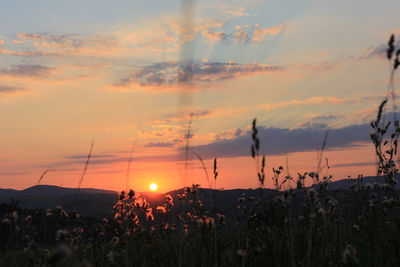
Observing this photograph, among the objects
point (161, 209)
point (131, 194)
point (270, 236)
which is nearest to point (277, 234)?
point (270, 236)

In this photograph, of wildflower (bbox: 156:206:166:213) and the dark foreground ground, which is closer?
the dark foreground ground

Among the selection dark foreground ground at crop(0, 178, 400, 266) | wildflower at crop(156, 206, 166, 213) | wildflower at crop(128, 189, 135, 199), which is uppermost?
wildflower at crop(128, 189, 135, 199)

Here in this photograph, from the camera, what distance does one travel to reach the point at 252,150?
315cm

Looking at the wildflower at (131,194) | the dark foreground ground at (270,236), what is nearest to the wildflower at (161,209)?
the dark foreground ground at (270,236)

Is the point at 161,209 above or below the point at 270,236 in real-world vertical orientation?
above

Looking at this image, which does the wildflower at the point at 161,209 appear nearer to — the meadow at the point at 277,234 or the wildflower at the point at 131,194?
the meadow at the point at 277,234

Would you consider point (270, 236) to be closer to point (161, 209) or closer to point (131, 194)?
point (131, 194)

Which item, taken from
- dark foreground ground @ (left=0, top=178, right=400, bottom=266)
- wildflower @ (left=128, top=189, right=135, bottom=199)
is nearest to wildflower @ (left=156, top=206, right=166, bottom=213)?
dark foreground ground @ (left=0, top=178, right=400, bottom=266)

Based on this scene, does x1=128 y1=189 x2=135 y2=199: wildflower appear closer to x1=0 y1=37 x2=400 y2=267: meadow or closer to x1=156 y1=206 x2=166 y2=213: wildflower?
x1=0 y1=37 x2=400 y2=267: meadow

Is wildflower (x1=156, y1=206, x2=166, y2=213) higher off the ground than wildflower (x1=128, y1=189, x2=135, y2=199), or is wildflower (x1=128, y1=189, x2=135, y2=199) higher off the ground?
wildflower (x1=128, y1=189, x2=135, y2=199)

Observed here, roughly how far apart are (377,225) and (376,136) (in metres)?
1.13

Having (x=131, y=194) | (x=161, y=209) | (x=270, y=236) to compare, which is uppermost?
(x=131, y=194)

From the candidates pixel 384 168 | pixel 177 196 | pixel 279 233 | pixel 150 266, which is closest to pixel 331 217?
pixel 279 233

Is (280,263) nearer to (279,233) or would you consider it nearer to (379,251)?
(279,233)
